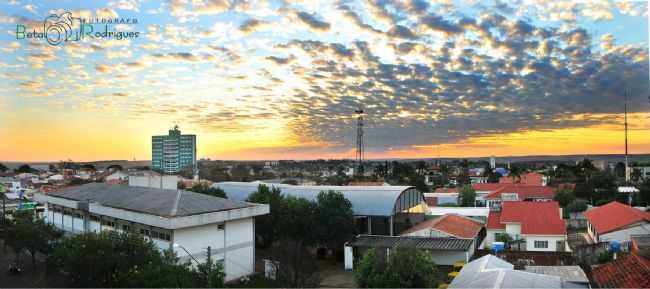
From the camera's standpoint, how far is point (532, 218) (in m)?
15.3

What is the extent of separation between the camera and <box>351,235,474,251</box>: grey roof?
12148mm

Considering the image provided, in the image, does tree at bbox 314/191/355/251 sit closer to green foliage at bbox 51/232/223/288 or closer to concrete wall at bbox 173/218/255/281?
concrete wall at bbox 173/218/255/281

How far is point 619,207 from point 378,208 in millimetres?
9037

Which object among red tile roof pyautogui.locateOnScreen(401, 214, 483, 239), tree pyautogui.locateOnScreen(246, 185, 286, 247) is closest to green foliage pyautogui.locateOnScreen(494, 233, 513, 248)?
red tile roof pyautogui.locateOnScreen(401, 214, 483, 239)

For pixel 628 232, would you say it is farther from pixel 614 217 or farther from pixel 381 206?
pixel 381 206

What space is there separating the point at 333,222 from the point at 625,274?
748 cm

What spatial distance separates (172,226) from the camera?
1019cm

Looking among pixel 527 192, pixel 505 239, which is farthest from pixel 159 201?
pixel 527 192

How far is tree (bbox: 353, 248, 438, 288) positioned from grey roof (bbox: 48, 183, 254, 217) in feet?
15.9

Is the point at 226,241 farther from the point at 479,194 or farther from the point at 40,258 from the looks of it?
the point at 479,194

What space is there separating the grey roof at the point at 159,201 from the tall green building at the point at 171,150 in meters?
23.3

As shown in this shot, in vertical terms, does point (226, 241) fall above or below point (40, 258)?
above

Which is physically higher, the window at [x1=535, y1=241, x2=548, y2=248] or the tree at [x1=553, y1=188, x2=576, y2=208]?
the tree at [x1=553, y1=188, x2=576, y2=208]

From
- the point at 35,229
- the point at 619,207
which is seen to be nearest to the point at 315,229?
the point at 35,229
